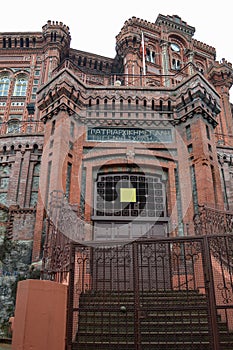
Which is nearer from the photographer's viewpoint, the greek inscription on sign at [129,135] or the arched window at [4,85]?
the greek inscription on sign at [129,135]

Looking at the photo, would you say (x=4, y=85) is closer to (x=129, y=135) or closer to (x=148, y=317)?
(x=129, y=135)

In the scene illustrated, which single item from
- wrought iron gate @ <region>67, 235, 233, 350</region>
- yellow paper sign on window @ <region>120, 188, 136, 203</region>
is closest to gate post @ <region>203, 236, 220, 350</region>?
wrought iron gate @ <region>67, 235, 233, 350</region>

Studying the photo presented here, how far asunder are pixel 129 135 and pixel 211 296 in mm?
8956

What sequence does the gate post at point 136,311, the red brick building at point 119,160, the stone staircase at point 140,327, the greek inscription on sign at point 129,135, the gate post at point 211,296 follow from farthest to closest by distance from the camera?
the greek inscription on sign at point 129,135 → the red brick building at point 119,160 → the stone staircase at point 140,327 → the gate post at point 136,311 → the gate post at point 211,296

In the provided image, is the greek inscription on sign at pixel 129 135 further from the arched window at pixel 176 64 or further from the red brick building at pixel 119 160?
the arched window at pixel 176 64

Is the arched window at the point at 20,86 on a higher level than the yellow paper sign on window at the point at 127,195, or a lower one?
higher

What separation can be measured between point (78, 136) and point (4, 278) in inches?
239

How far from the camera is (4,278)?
11.0 meters

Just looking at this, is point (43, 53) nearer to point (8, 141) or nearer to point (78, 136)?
point (8, 141)

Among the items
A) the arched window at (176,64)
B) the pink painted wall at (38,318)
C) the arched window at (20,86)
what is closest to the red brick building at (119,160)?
the pink painted wall at (38,318)

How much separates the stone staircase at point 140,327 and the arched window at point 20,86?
26604mm

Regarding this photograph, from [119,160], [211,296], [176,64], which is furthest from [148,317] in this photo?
[176,64]

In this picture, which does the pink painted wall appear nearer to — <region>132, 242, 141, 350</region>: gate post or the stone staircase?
the stone staircase

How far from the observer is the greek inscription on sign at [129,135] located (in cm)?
1418
